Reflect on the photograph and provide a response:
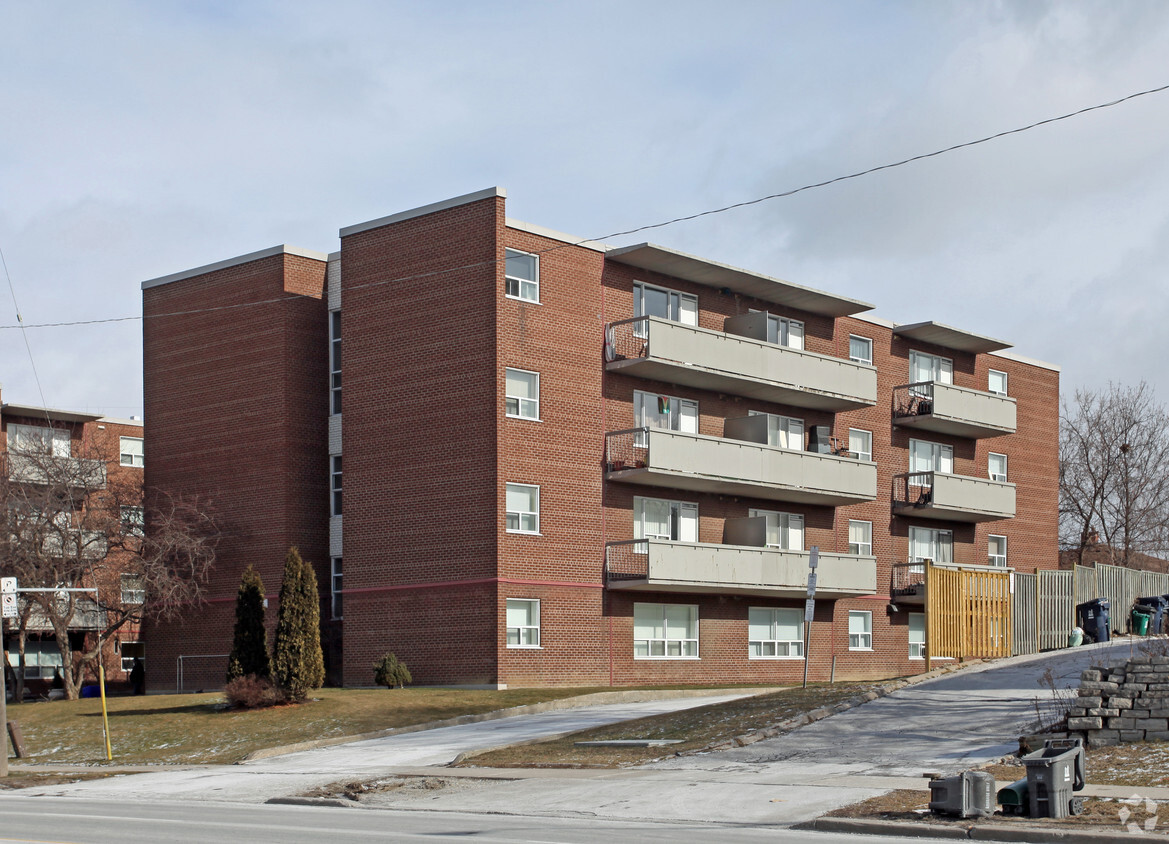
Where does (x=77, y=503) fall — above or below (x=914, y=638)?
above

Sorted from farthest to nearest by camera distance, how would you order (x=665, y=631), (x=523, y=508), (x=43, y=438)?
(x=43, y=438)
(x=665, y=631)
(x=523, y=508)

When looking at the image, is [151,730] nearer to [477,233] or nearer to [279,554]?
[279,554]

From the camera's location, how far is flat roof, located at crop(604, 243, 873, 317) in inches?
1631

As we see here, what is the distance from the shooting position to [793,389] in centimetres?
4581

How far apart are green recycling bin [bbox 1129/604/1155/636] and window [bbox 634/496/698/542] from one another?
40.7 ft

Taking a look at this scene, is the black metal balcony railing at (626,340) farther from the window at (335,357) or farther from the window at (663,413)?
the window at (335,357)

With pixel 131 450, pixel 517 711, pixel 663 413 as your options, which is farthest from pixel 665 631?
pixel 131 450

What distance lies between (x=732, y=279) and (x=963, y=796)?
101 feet

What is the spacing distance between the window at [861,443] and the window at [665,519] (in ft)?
31.5

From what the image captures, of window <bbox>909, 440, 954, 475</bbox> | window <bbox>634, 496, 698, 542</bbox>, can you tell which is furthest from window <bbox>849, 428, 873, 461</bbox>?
window <bbox>634, 496, 698, 542</bbox>

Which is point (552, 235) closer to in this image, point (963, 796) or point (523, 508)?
point (523, 508)

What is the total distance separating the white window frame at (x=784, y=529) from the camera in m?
47.1

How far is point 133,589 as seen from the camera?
44.7m

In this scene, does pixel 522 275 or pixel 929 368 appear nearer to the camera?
pixel 522 275
